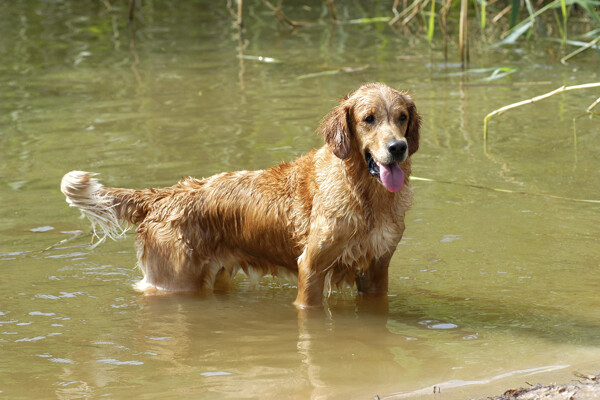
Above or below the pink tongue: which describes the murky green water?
below

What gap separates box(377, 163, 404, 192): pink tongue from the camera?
532 cm

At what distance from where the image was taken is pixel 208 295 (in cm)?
616

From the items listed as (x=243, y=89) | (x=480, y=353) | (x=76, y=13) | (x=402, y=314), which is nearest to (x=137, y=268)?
(x=402, y=314)

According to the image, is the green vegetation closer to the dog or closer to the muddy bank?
the dog

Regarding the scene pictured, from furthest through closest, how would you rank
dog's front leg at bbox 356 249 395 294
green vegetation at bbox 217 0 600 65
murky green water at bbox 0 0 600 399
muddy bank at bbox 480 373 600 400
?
1. green vegetation at bbox 217 0 600 65
2. dog's front leg at bbox 356 249 395 294
3. murky green water at bbox 0 0 600 399
4. muddy bank at bbox 480 373 600 400

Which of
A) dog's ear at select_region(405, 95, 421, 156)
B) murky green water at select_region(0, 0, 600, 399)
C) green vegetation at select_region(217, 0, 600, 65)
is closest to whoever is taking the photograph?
murky green water at select_region(0, 0, 600, 399)

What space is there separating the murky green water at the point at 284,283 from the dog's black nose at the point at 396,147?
3.65ft

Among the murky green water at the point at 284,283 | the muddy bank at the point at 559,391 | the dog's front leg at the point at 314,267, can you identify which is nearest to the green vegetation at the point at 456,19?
the murky green water at the point at 284,283

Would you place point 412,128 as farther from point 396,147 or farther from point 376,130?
point 396,147

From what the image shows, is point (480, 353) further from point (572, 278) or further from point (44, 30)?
point (44, 30)

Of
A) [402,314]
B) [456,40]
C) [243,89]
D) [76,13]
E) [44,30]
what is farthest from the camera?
[76,13]

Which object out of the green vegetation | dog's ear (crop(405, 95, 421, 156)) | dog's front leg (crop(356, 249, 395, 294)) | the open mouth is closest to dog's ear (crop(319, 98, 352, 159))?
the open mouth

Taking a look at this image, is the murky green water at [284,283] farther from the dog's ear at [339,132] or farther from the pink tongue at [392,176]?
the dog's ear at [339,132]

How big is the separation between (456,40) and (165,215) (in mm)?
9948
